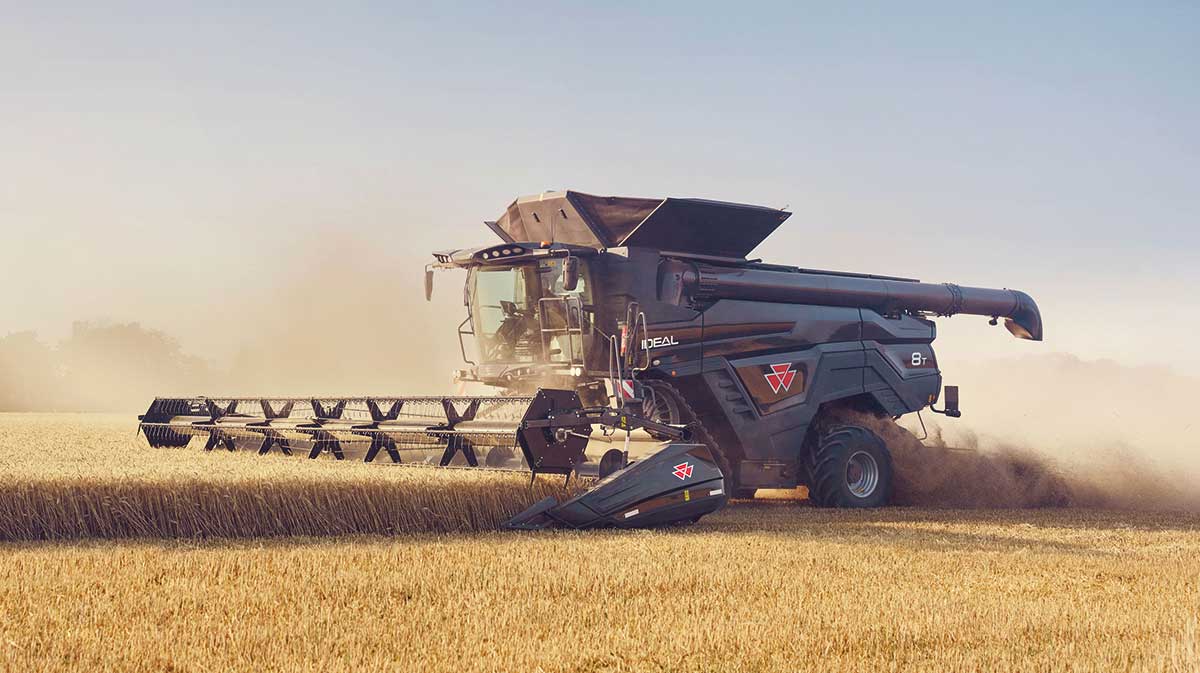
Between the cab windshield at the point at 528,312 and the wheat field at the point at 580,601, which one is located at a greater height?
the cab windshield at the point at 528,312

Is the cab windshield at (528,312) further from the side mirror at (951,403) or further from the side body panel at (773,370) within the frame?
the side mirror at (951,403)

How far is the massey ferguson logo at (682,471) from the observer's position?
28.6 feet

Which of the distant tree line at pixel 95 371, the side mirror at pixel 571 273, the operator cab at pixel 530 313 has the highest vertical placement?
the side mirror at pixel 571 273

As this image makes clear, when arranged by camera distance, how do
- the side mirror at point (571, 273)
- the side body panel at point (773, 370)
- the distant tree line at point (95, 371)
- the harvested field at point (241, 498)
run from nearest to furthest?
1. the harvested field at point (241, 498)
2. the side mirror at point (571, 273)
3. the side body panel at point (773, 370)
4. the distant tree line at point (95, 371)

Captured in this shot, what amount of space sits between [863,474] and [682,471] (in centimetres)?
402

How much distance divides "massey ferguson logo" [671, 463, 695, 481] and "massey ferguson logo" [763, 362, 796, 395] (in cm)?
305

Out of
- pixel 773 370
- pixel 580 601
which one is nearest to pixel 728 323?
pixel 773 370

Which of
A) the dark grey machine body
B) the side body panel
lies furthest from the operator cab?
the side body panel

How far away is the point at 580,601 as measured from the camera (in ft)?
18.0

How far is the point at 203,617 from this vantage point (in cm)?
484

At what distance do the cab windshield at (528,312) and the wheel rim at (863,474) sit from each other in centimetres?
336

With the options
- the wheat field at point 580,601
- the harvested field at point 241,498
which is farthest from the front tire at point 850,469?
the harvested field at point 241,498

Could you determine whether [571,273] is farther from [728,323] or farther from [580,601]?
[580,601]

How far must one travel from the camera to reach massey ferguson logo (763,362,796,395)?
11648mm
